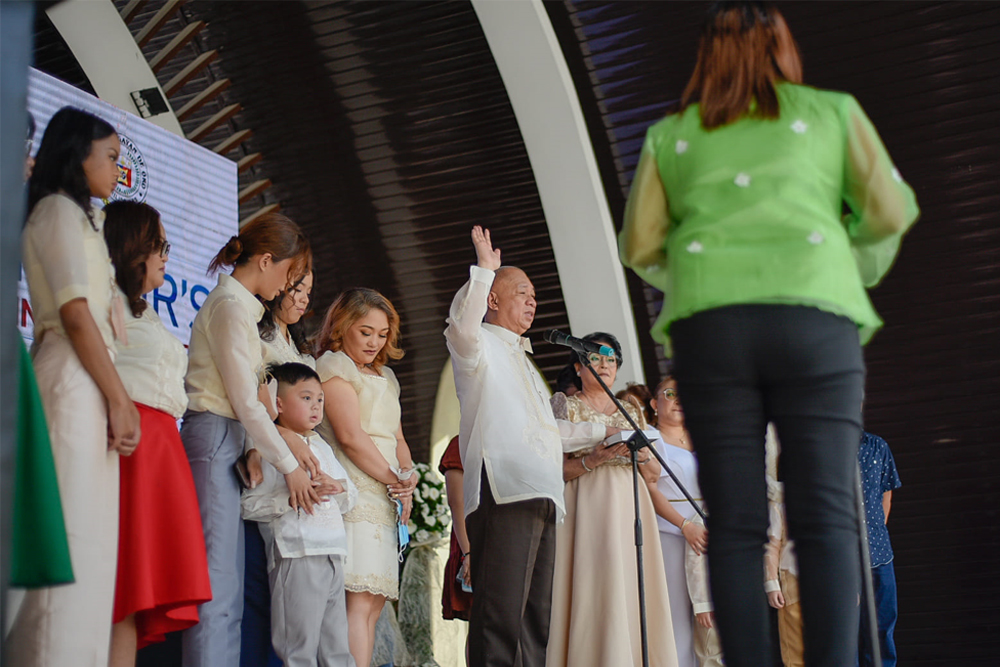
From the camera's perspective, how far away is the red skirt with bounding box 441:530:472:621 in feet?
11.5

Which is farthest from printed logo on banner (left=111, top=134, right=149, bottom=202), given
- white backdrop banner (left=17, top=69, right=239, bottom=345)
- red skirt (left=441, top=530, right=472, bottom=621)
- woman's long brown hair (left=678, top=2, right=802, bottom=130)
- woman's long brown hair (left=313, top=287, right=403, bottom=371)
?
woman's long brown hair (left=678, top=2, right=802, bottom=130)

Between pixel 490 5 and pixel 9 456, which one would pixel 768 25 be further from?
pixel 490 5

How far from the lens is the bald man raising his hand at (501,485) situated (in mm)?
2730

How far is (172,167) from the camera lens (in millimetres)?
4426

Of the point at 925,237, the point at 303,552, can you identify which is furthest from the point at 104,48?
the point at 925,237

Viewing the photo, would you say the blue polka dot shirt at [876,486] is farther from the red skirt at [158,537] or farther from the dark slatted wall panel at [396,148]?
the red skirt at [158,537]

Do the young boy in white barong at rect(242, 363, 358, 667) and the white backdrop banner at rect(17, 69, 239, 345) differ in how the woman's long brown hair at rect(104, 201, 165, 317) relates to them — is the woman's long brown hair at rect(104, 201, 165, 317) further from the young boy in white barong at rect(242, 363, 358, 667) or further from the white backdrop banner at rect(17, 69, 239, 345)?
the white backdrop banner at rect(17, 69, 239, 345)

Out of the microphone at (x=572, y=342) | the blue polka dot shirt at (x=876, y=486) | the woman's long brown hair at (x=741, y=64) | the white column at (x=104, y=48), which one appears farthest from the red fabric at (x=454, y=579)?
the white column at (x=104, y=48)

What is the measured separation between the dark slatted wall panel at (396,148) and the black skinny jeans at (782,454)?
4857 millimetres

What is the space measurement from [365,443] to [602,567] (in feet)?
2.96

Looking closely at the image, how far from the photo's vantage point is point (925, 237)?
5992 millimetres

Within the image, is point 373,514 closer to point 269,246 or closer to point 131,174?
point 269,246

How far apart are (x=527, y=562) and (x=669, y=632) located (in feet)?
3.16

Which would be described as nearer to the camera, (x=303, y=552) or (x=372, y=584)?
(x=303, y=552)
